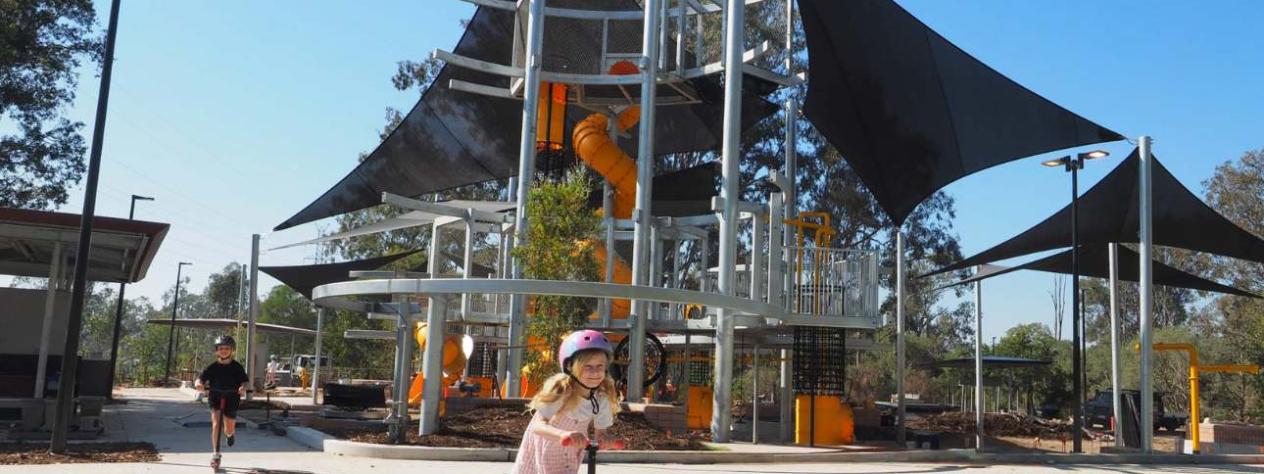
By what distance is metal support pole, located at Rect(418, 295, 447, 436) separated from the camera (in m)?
12.3

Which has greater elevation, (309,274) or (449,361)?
(309,274)

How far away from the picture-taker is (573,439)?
4812 mm

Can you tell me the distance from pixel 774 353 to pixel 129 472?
14.3 meters

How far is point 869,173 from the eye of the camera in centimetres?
1614

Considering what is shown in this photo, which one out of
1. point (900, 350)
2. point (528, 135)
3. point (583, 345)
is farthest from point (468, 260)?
point (583, 345)

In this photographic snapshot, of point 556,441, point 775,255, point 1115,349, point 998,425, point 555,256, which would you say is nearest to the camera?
point 556,441

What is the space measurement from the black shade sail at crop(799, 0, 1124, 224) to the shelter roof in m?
9.33

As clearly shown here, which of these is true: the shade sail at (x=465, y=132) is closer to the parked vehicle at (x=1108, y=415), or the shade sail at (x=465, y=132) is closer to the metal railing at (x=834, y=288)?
the metal railing at (x=834, y=288)

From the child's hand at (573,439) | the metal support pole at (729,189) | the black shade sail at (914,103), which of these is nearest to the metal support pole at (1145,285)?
the black shade sail at (914,103)

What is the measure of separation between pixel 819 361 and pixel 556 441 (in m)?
11.0

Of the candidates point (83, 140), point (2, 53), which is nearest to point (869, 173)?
point (2, 53)

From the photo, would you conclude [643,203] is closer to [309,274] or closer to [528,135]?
[528,135]

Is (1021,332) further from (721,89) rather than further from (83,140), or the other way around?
(83,140)

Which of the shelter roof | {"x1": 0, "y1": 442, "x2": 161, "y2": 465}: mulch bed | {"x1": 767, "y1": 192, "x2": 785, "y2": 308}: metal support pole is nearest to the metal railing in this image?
{"x1": 767, "y1": 192, "x2": 785, "y2": 308}: metal support pole
